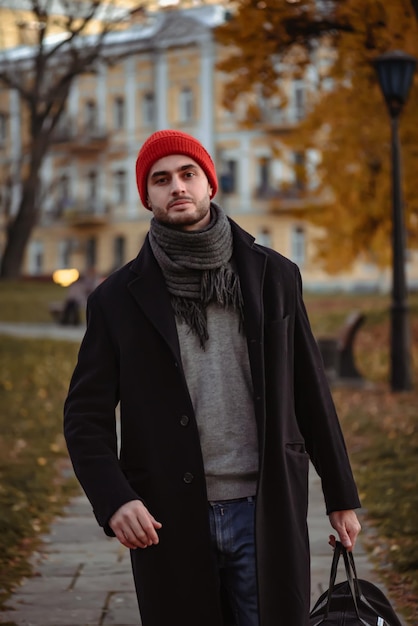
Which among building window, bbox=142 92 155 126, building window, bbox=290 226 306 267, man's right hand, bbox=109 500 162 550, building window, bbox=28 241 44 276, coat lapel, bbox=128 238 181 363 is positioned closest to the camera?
man's right hand, bbox=109 500 162 550

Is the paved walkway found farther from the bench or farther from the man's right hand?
the bench

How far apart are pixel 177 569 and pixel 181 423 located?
0.38 meters

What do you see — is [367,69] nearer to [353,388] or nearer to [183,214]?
[353,388]

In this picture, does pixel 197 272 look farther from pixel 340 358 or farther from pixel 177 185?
pixel 340 358

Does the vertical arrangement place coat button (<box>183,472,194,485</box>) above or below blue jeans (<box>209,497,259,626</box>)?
above

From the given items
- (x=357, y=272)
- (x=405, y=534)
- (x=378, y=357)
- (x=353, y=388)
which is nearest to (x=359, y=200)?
(x=378, y=357)

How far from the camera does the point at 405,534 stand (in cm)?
716

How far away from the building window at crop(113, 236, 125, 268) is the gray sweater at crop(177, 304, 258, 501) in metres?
58.3

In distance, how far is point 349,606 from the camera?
3709mm

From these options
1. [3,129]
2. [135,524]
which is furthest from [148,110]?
[135,524]

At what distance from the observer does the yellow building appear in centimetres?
5552

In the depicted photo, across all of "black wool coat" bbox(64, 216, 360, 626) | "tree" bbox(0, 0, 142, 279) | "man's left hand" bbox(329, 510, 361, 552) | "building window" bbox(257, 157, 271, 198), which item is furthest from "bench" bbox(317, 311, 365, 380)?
"building window" bbox(257, 157, 271, 198)

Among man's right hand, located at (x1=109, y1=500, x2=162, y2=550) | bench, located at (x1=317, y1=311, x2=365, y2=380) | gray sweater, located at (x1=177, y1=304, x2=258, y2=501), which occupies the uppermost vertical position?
gray sweater, located at (x1=177, y1=304, x2=258, y2=501)

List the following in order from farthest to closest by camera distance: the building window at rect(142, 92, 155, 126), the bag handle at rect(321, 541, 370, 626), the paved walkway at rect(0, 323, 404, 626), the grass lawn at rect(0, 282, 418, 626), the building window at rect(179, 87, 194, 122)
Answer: the building window at rect(142, 92, 155, 126) → the building window at rect(179, 87, 194, 122) → the grass lawn at rect(0, 282, 418, 626) → the paved walkway at rect(0, 323, 404, 626) → the bag handle at rect(321, 541, 370, 626)
